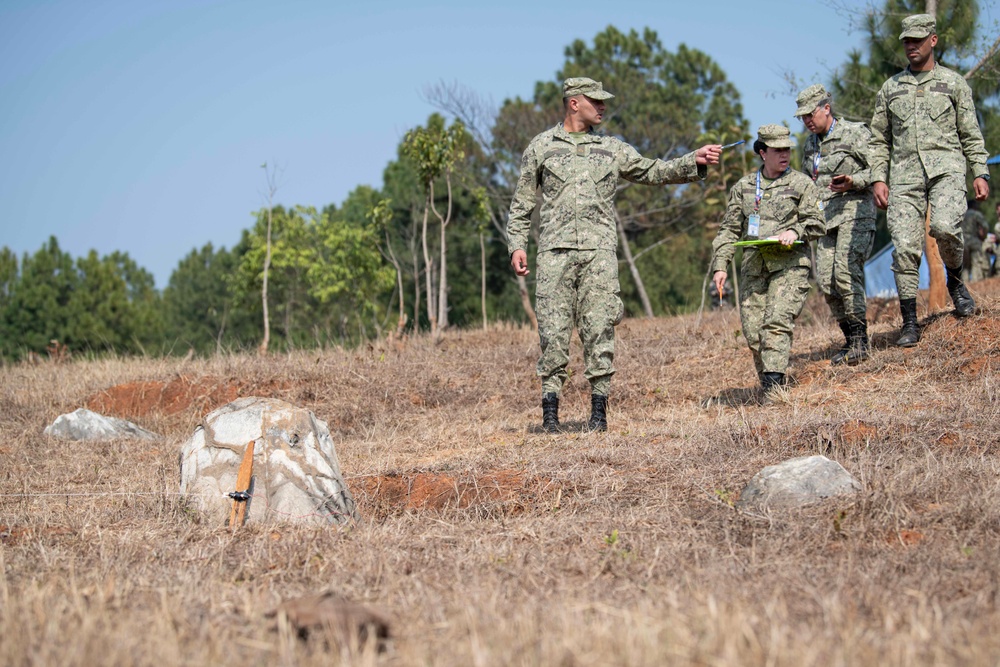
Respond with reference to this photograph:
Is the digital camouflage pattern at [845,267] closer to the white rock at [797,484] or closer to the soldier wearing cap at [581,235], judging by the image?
the soldier wearing cap at [581,235]

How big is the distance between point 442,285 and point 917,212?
10.5 m

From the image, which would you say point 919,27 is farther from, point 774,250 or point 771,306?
point 771,306

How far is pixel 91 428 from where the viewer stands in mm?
7836

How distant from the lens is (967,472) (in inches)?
178

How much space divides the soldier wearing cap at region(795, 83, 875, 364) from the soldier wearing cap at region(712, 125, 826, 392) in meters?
0.63

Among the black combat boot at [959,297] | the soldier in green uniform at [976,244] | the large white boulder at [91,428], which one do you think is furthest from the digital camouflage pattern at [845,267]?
the soldier in green uniform at [976,244]

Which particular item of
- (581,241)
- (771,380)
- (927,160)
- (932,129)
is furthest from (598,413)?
(932,129)

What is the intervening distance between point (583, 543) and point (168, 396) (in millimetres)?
6059

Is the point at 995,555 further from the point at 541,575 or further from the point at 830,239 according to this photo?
the point at 830,239

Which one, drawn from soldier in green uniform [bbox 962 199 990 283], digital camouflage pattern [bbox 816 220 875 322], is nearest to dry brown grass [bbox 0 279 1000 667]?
digital camouflage pattern [bbox 816 220 875 322]

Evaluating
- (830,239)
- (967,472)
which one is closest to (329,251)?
(830,239)

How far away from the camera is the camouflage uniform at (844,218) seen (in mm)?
7676

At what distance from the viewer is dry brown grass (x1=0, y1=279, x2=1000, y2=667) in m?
2.77

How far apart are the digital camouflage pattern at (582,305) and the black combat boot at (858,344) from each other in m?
2.13
